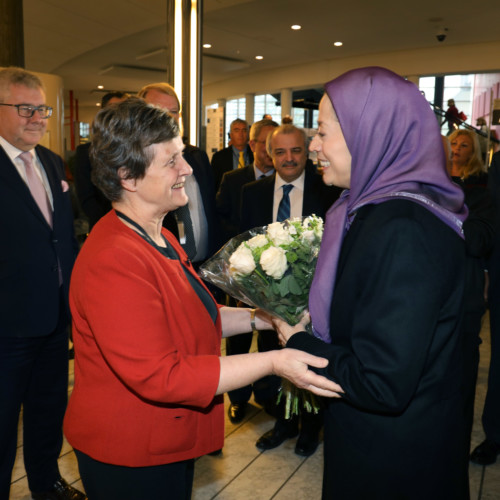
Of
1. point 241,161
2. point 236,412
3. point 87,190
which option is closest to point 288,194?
point 87,190

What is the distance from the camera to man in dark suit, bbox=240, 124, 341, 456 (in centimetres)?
329

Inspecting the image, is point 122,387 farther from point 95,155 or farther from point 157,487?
point 95,155

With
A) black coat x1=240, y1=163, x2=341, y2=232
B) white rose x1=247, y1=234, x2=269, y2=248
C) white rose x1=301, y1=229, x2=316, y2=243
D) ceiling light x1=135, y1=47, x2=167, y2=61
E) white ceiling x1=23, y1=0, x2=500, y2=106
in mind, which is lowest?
white rose x1=247, y1=234, x2=269, y2=248

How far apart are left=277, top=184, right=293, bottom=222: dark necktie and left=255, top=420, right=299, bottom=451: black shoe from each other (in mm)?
1314

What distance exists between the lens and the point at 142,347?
1.34 meters

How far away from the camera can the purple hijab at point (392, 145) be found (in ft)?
4.25

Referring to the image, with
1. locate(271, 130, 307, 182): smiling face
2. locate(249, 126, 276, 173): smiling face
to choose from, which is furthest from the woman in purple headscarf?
locate(249, 126, 276, 173): smiling face

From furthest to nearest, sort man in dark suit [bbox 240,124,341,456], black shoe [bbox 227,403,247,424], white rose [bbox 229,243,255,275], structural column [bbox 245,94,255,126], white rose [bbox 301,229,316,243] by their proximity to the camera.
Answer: structural column [bbox 245,94,255,126]
black shoe [bbox 227,403,247,424]
man in dark suit [bbox 240,124,341,456]
white rose [bbox 301,229,316,243]
white rose [bbox 229,243,255,275]

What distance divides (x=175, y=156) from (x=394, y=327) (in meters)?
0.83

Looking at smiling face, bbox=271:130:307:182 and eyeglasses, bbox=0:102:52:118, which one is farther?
smiling face, bbox=271:130:307:182

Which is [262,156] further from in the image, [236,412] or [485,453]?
[485,453]

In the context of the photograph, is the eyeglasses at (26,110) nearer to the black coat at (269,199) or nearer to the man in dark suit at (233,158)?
the black coat at (269,199)

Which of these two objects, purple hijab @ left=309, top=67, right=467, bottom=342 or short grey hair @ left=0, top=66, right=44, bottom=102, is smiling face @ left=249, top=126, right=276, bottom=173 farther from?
purple hijab @ left=309, top=67, right=467, bottom=342

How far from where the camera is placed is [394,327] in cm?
120
